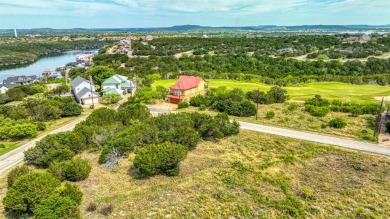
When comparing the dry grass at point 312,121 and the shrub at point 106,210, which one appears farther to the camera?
the dry grass at point 312,121

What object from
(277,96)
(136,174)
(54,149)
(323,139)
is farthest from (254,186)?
(277,96)

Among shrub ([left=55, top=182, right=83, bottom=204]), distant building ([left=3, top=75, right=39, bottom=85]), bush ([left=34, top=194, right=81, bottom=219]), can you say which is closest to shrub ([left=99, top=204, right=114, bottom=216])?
bush ([left=34, top=194, right=81, bottom=219])

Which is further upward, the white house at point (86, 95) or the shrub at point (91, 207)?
the white house at point (86, 95)

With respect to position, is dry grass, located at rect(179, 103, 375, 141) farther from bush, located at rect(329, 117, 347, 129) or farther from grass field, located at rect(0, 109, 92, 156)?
grass field, located at rect(0, 109, 92, 156)

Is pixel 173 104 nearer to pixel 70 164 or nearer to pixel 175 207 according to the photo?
pixel 70 164

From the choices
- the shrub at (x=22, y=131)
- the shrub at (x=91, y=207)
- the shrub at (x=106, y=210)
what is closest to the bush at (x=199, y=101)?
the shrub at (x=22, y=131)

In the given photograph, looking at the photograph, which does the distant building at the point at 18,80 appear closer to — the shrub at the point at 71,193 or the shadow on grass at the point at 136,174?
the shadow on grass at the point at 136,174

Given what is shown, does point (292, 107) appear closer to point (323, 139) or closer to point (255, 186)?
point (323, 139)
